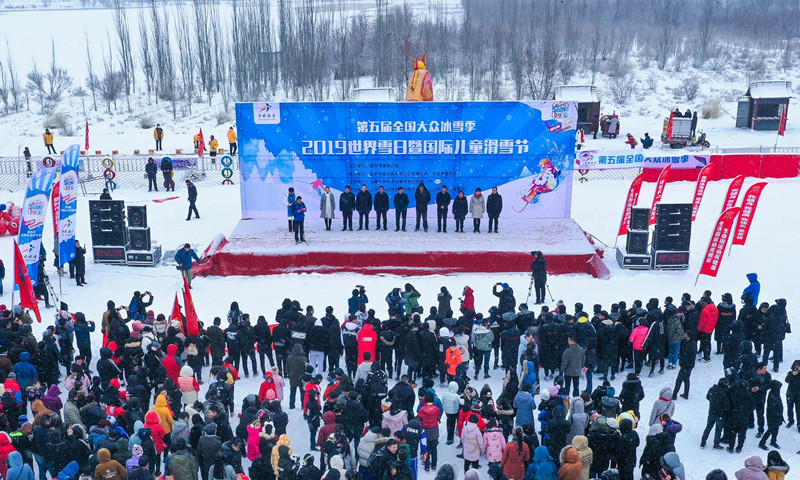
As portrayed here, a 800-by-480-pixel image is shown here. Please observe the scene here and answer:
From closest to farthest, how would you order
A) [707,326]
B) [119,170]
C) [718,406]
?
[718,406] < [707,326] < [119,170]

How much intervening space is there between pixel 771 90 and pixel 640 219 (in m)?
21.1

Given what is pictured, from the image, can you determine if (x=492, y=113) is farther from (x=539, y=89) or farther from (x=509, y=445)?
(x=539, y=89)

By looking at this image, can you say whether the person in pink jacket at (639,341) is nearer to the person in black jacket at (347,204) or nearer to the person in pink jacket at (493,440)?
the person in pink jacket at (493,440)

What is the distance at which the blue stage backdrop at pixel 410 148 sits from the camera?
65.3 ft

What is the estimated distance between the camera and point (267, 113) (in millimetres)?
19969

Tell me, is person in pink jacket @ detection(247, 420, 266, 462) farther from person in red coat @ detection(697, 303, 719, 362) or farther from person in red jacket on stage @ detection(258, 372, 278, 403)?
person in red coat @ detection(697, 303, 719, 362)

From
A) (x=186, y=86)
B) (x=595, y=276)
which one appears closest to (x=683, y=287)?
(x=595, y=276)

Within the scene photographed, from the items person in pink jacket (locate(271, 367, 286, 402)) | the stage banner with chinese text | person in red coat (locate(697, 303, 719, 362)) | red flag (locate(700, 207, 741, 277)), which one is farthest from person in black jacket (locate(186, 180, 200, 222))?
person in red coat (locate(697, 303, 719, 362))

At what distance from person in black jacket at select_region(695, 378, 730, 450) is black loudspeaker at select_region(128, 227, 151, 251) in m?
13.0

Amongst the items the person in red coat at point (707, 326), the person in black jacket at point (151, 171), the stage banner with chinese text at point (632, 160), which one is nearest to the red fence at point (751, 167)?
the stage banner with chinese text at point (632, 160)

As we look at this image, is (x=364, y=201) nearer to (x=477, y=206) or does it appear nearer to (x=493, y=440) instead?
(x=477, y=206)

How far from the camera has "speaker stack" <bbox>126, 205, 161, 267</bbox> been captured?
61.5ft

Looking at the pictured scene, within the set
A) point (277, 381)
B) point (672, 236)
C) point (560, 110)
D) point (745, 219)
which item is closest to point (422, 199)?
point (560, 110)

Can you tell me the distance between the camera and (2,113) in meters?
44.9
